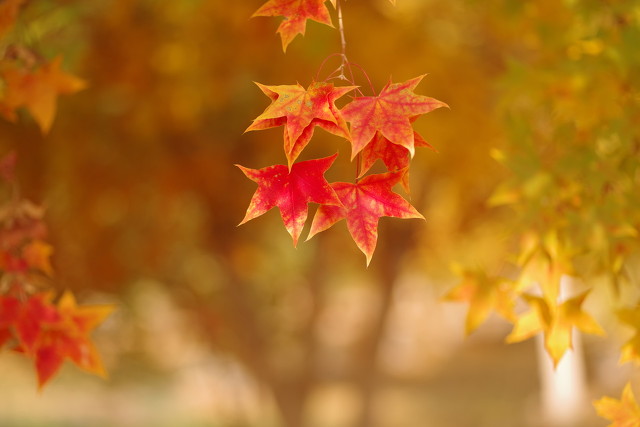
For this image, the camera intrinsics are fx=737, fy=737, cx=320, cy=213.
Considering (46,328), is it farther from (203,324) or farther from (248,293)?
(203,324)

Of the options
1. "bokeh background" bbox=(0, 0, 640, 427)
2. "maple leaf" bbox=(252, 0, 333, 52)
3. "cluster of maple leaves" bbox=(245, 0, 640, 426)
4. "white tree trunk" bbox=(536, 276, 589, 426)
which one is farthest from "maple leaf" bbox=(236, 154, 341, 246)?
"white tree trunk" bbox=(536, 276, 589, 426)

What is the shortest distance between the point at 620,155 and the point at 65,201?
15.2ft

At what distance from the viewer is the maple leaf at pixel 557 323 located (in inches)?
63.0

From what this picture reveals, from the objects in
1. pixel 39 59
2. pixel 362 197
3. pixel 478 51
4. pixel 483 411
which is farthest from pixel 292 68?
pixel 483 411

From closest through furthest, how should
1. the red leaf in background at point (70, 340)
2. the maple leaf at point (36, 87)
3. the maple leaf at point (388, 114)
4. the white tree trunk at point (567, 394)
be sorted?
the maple leaf at point (388, 114)
the red leaf in background at point (70, 340)
the maple leaf at point (36, 87)
the white tree trunk at point (567, 394)

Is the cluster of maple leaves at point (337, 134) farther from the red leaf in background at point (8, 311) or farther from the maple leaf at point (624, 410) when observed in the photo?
the red leaf in background at point (8, 311)

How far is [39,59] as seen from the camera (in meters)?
1.81

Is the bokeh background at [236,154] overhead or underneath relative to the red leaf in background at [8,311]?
overhead

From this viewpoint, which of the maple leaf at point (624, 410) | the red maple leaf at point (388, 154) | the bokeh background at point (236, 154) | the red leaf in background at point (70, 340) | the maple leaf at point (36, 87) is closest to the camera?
the red maple leaf at point (388, 154)

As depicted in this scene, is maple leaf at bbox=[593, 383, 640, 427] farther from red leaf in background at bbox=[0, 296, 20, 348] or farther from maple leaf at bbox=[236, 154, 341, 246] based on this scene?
red leaf in background at bbox=[0, 296, 20, 348]

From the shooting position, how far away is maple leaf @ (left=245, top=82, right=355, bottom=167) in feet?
3.81

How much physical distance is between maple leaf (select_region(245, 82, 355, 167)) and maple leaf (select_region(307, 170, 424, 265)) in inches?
4.5

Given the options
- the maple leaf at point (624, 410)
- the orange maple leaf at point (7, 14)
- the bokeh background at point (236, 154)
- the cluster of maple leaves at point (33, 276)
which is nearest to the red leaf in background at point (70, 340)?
the cluster of maple leaves at point (33, 276)

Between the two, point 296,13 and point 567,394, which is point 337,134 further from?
point 567,394
